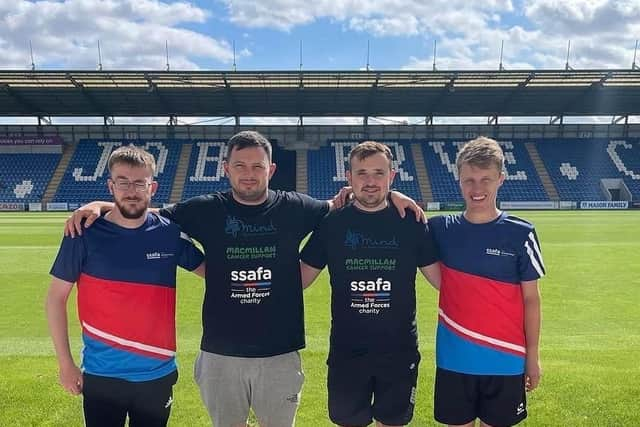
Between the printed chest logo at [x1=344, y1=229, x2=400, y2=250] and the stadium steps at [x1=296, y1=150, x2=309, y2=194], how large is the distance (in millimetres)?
35434

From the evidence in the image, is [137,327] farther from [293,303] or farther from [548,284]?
[548,284]

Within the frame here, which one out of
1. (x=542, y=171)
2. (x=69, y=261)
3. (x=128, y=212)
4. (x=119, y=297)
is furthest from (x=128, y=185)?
(x=542, y=171)

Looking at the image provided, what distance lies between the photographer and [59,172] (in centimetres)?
3966

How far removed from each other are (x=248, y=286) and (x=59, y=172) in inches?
1677

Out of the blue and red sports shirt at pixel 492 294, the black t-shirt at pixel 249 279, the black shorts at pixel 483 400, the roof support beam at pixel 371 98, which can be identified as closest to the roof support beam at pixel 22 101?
the roof support beam at pixel 371 98

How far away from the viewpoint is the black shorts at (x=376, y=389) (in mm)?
3035

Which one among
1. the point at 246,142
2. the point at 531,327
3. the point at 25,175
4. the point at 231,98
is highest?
the point at 231,98

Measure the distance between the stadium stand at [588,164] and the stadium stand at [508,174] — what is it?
68.8 inches

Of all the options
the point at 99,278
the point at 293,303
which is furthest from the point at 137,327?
the point at 293,303

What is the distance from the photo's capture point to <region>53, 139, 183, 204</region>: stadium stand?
37.2 m

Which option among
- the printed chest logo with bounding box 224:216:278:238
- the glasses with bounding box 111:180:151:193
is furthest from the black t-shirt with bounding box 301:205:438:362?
the glasses with bounding box 111:180:151:193

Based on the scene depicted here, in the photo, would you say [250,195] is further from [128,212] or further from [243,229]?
[128,212]

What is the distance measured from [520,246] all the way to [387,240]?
2.79ft

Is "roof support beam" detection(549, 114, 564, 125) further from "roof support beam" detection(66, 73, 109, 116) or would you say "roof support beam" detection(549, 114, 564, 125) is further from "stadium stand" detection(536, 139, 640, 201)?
"roof support beam" detection(66, 73, 109, 116)
